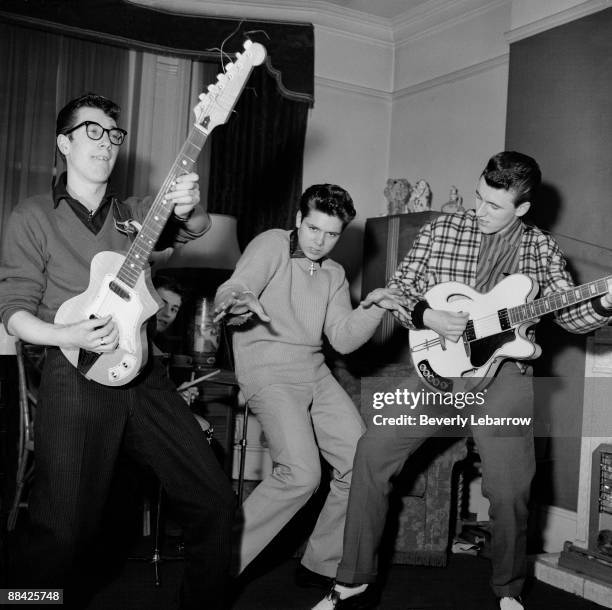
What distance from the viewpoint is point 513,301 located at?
273 centimetres

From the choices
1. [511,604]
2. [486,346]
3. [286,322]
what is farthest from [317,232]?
[511,604]

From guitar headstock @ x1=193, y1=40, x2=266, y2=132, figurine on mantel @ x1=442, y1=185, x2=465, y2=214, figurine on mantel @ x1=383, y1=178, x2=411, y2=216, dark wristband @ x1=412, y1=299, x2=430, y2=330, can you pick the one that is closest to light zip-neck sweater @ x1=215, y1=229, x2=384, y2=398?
dark wristband @ x1=412, y1=299, x2=430, y2=330

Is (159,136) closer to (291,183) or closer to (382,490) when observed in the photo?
(291,183)

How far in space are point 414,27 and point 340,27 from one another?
55 centimetres

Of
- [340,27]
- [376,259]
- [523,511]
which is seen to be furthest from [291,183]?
[523,511]

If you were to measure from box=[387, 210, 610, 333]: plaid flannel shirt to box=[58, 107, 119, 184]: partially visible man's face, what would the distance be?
1271mm

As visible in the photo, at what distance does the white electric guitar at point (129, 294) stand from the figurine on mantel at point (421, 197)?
305 centimetres

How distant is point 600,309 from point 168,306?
2.15 metres

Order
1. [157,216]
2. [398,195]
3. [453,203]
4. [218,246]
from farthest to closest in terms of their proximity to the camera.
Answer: [398,195], [453,203], [218,246], [157,216]

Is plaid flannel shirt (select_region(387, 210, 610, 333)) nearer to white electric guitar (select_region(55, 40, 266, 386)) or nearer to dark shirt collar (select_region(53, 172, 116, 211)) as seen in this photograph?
white electric guitar (select_region(55, 40, 266, 386))

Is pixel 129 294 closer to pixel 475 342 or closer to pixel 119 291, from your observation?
pixel 119 291

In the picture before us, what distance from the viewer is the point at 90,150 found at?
2.14m

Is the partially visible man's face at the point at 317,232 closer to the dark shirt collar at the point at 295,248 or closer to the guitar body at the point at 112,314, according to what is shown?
the dark shirt collar at the point at 295,248

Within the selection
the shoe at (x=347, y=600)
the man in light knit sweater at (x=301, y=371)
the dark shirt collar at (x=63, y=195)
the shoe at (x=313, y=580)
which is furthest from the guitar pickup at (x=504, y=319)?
the dark shirt collar at (x=63, y=195)
